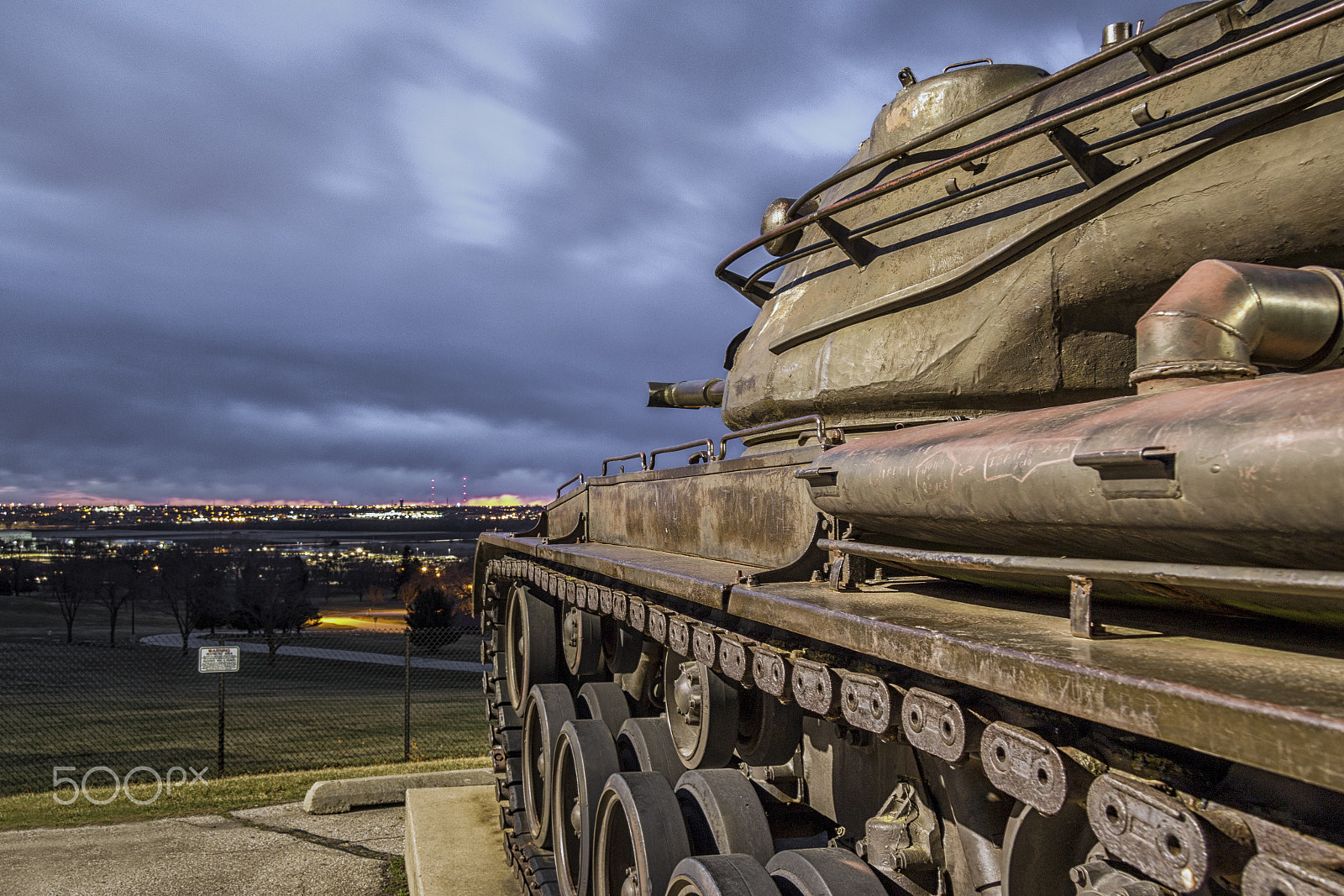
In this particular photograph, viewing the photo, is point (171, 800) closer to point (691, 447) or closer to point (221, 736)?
point (221, 736)

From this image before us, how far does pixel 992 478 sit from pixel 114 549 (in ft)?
264

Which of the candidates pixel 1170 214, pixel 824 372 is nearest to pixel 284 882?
pixel 824 372

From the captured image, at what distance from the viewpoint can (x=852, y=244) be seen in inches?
170

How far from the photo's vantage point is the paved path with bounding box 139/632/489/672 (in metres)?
37.3

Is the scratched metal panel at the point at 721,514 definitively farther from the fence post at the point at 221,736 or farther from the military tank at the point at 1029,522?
the fence post at the point at 221,736

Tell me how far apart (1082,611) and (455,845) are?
26.6ft

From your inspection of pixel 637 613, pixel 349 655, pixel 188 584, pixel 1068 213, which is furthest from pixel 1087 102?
pixel 188 584

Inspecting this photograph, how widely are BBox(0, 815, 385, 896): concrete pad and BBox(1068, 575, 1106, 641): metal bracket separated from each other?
27.1ft

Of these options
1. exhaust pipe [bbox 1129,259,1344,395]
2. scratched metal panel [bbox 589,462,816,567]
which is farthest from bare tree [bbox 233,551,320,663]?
exhaust pipe [bbox 1129,259,1344,395]

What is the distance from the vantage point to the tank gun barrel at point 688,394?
7023mm

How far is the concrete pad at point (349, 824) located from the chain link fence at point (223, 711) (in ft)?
9.71

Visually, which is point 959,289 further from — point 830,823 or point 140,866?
point 140,866

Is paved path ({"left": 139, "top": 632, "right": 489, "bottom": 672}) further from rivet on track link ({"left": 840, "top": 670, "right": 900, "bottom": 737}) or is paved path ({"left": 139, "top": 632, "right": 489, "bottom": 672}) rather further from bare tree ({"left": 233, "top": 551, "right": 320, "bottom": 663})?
rivet on track link ({"left": 840, "top": 670, "right": 900, "bottom": 737})

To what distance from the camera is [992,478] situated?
2.13 m
